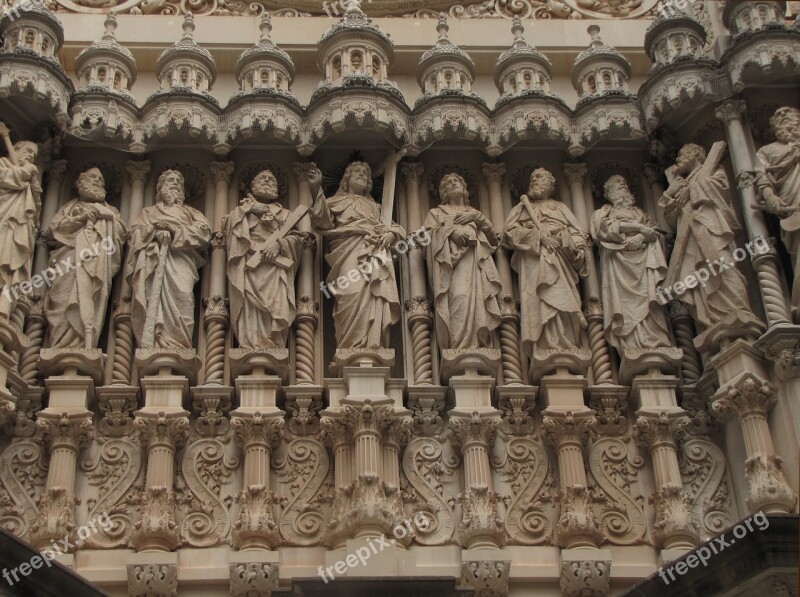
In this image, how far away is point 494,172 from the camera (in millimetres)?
16750

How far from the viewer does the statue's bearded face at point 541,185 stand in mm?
16359

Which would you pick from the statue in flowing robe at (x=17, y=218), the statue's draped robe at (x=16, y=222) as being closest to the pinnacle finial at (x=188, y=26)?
the statue in flowing robe at (x=17, y=218)

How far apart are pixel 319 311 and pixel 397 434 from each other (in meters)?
1.83

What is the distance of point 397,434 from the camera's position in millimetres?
14406

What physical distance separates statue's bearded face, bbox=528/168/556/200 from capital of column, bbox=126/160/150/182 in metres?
4.07

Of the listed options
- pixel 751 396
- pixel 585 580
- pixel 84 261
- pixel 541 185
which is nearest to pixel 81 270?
pixel 84 261

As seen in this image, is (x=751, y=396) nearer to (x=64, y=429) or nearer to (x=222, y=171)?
(x=222, y=171)

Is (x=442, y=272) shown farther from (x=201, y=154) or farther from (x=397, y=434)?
(x=201, y=154)

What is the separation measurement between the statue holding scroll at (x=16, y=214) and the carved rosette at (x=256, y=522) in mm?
2901

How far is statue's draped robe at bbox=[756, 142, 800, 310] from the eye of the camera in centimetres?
1502

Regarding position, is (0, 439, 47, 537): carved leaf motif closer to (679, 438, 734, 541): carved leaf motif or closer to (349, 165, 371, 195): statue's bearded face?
(349, 165, 371, 195): statue's bearded face

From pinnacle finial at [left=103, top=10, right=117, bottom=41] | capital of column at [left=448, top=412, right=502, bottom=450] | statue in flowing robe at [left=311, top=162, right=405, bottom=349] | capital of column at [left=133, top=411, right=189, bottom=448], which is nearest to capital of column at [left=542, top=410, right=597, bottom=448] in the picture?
capital of column at [left=448, top=412, right=502, bottom=450]

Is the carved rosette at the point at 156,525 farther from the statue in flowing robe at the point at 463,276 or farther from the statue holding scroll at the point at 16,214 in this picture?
the statue in flowing robe at the point at 463,276

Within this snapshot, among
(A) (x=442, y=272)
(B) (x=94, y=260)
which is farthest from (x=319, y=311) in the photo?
(B) (x=94, y=260)
